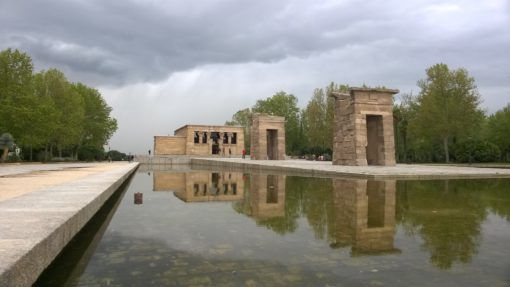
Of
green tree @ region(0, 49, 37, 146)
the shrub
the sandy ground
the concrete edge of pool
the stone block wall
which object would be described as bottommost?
the concrete edge of pool

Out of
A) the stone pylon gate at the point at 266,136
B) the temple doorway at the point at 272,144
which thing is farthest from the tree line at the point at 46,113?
the temple doorway at the point at 272,144

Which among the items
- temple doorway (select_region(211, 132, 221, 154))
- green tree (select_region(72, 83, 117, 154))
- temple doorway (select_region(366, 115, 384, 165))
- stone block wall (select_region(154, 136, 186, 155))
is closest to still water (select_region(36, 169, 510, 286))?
temple doorway (select_region(366, 115, 384, 165))

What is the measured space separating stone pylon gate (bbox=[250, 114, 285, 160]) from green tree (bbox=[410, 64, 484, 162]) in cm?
1375

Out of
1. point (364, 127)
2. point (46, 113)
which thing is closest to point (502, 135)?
point (364, 127)

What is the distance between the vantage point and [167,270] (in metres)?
3.73

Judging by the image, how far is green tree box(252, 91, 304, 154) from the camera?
6681cm

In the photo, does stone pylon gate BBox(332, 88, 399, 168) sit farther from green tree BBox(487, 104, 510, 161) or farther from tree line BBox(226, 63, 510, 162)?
green tree BBox(487, 104, 510, 161)

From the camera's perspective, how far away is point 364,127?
878 inches

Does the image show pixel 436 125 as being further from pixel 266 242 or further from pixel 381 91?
pixel 266 242

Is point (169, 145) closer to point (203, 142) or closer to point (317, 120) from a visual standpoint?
point (203, 142)

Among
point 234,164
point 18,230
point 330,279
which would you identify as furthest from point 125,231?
point 234,164

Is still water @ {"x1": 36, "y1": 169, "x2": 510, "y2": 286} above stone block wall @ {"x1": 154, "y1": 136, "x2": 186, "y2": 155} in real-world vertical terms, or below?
below

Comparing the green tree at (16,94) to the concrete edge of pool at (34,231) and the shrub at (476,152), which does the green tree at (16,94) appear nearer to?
the concrete edge of pool at (34,231)

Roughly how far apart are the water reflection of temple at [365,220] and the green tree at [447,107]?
3098 cm
